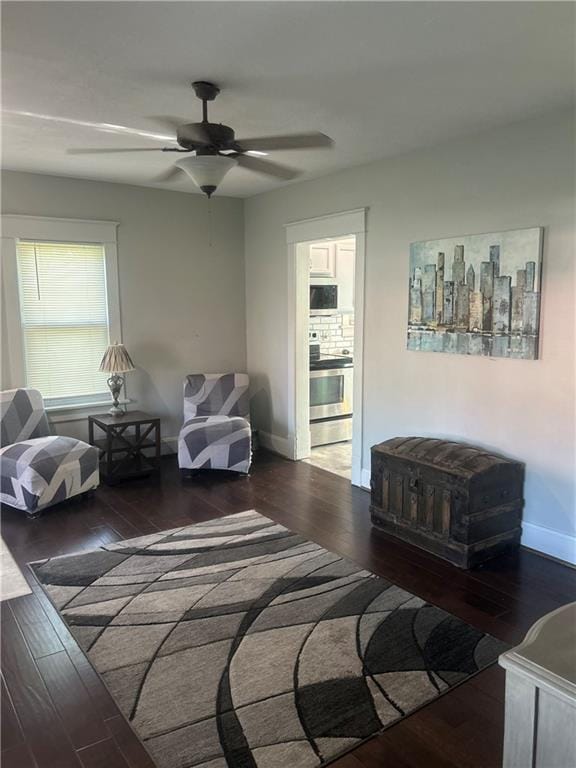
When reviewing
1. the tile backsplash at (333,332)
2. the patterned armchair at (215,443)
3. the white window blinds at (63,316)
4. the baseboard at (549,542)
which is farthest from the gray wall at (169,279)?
the baseboard at (549,542)

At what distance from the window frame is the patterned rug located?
1.97m

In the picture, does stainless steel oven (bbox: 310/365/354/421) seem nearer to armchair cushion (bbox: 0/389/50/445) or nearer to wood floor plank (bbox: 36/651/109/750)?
armchair cushion (bbox: 0/389/50/445)

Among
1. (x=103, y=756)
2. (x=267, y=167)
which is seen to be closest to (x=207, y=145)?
(x=267, y=167)

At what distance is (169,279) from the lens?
5469 mm

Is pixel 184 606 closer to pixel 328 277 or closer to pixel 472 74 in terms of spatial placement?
pixel 472 74

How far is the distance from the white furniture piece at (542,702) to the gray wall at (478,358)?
229cm

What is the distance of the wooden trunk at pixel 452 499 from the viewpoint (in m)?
3.25

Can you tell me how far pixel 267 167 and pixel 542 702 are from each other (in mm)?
4010

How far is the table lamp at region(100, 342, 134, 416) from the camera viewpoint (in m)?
4.86

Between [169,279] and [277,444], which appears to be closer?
[169,279]

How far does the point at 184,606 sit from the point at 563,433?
2.31 metres

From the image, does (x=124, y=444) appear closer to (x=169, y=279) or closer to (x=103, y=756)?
(x=169, y=279)

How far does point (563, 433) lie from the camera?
10.6 ft

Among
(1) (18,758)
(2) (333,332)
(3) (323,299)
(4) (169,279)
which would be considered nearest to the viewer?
(1) (18,758)
